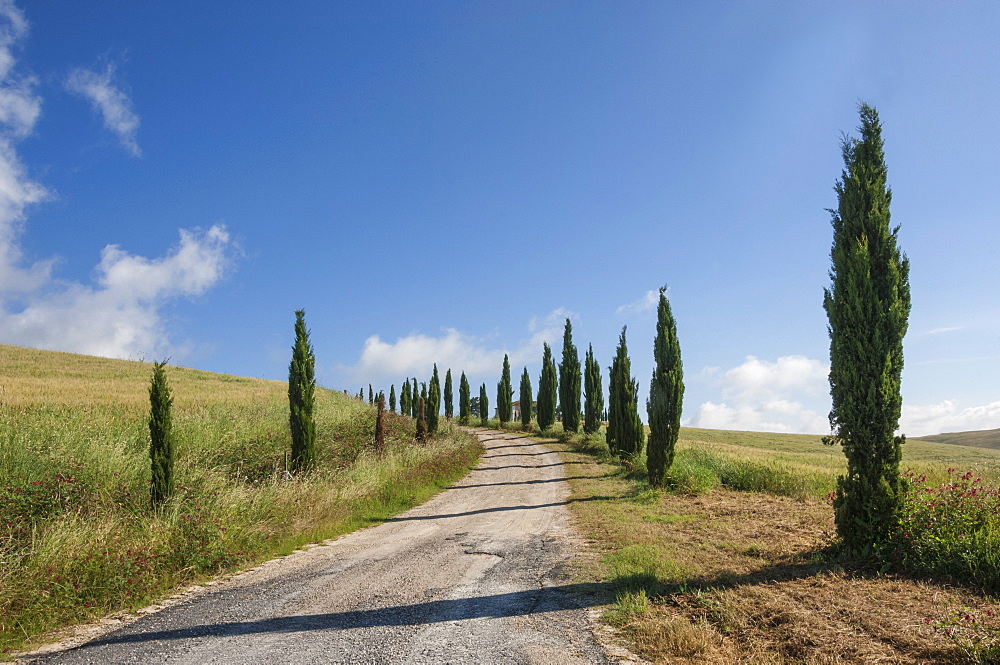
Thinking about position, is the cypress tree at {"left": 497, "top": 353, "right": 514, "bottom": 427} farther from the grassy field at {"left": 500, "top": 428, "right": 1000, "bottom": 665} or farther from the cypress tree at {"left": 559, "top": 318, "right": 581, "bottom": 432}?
the grassy field at {"left": 500, "top": 428, "right": 1000, "bottom": 665}

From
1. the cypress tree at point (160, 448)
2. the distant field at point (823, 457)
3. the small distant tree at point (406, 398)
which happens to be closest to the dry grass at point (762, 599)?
the distant field at point (823, 457)

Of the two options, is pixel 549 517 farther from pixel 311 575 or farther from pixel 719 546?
pixel 311 575

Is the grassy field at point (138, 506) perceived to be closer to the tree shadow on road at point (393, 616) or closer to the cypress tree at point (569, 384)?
the tree shadow on road at point (393, 616)

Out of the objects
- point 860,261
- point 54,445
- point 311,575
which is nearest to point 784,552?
point 860,261

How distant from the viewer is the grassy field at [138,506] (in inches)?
228

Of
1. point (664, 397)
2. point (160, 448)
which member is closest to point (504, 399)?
point (664, 397)

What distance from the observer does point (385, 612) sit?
532cm

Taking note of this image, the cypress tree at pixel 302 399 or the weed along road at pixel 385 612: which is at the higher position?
the cypress tree at pixel 302 399

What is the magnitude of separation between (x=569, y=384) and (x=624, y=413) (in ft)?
44.8

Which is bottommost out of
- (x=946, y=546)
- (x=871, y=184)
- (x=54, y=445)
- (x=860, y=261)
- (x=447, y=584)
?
(x=447, y=584)

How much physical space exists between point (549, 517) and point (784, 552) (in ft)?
17.3

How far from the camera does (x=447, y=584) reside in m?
6.38

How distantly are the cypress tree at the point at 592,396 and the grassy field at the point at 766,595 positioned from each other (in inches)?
929

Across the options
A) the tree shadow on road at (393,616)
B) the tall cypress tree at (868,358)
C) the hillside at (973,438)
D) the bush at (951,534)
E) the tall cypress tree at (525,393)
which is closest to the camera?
the tree shadow on road at (393,616)
